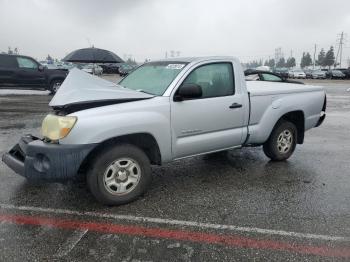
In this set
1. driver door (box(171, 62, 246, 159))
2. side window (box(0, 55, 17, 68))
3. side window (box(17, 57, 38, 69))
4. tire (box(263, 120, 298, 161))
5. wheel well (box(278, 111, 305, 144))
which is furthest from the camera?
side window (box(17, 57, 38, 69))

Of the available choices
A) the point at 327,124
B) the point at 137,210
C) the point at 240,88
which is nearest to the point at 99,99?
the point at 137,210

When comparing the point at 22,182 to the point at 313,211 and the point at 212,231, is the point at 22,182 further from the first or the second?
the point at 313,211

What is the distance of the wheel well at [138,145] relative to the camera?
13.2ft

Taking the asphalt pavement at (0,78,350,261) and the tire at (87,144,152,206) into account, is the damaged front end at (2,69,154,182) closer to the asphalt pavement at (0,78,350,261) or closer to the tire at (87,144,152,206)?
the tire at (87,144,152,206)

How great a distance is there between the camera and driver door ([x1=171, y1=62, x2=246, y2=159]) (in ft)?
14.8

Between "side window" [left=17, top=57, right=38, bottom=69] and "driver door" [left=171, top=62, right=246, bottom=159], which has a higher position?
"side window" [left=17, top=57, right=38, bottom=69]

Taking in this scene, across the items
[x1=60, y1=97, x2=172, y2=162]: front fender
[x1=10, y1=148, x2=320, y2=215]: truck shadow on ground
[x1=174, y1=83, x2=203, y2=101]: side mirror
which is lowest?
[x1=10, y1=148, x2=320, y2=215]: truck shadow on ground

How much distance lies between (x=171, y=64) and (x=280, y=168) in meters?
2.43

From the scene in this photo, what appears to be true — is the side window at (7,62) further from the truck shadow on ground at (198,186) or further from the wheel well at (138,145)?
the wheel well at (138,145)

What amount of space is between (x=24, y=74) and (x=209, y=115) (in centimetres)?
1362

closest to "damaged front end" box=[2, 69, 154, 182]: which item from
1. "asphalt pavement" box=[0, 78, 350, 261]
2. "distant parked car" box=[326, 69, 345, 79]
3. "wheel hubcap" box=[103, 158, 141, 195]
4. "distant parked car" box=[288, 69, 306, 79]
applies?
"wheel hubcap" box=[103, 158, 141, 195]

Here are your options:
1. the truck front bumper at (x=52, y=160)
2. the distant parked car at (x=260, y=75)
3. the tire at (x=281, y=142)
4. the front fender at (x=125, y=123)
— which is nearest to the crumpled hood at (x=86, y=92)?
the front fender at (x=125, y=123)

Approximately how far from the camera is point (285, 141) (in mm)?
6043

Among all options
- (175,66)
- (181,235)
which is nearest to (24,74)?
(175,66)
